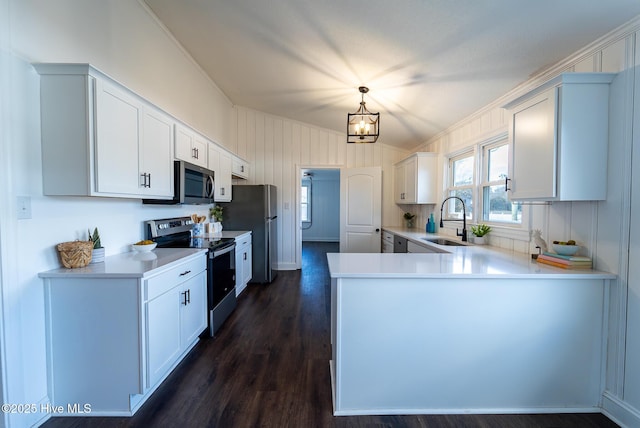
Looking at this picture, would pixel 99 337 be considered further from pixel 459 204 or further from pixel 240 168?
pixel 459 204

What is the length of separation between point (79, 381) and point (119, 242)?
38.5 inches

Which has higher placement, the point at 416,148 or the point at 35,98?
the point at 416,148

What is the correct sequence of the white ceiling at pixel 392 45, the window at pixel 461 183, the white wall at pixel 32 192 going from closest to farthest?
the white wall at pixel 32 192, the white ceiling at pixel 392 45, the window at pixel 461 183

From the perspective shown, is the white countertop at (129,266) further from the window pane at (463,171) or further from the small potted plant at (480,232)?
the window pane at (463,171)

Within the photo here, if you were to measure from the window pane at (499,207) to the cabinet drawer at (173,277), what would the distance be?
9.63 ft

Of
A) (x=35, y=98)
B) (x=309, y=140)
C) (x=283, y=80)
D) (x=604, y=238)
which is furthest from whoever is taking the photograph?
(x=309, y=140)

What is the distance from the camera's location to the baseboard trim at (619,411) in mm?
1538

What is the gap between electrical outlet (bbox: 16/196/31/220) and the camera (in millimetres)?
1507

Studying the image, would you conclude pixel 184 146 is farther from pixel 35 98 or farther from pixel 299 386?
pixel 299 386

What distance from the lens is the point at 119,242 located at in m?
2.21

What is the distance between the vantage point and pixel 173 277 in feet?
6.57

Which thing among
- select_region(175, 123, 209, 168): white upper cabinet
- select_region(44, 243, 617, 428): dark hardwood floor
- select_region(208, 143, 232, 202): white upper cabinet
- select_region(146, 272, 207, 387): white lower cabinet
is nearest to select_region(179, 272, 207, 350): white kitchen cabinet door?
select_region(146, 272, 207, 387): white lower cabinet

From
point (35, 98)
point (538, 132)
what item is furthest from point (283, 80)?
point (538, 132)

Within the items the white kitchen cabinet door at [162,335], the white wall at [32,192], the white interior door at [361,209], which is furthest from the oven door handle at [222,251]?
the white interior door at [361,209]
